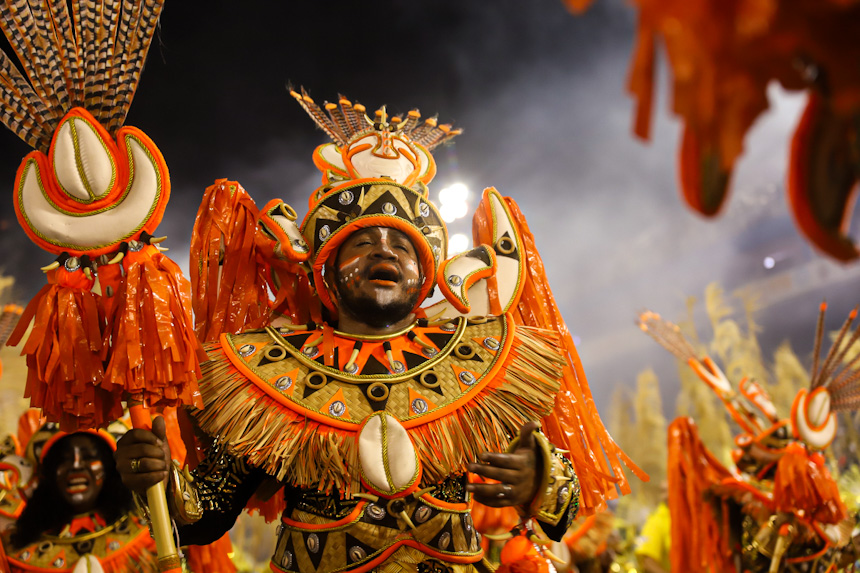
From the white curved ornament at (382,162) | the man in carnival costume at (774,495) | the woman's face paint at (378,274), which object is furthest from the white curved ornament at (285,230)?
the man in carnival costume at (774,495)

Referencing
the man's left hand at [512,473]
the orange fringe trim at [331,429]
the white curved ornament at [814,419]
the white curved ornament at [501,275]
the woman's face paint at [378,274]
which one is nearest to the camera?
the man's left hand at [512,473]

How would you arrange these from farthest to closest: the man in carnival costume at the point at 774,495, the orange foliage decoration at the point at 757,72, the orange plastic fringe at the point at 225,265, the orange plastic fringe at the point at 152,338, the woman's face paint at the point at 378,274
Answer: the man in carnival costume at the point at 774,495, the orange plastic fringe at the point at 225,265, the woman's face paint at the point at 378,274, the orange plastic fringe at the point at 152,338, the orange foliage decoration at the point at 757,72

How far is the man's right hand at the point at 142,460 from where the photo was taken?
1.46 m

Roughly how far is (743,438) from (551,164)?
95.3 inches

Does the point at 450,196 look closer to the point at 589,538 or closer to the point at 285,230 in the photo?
the point at 285,230

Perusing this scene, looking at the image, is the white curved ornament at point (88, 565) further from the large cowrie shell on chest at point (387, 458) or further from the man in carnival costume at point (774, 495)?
the man in carnival costume at point (774, 495)

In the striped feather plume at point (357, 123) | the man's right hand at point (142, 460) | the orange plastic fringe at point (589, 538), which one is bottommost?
the orange plastic fringe at point (589, 538)

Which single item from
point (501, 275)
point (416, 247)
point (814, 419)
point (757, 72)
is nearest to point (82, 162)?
point (416, 247)

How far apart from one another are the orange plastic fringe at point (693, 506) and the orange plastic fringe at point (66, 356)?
13.2ft

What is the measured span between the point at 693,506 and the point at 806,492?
72 centimetres

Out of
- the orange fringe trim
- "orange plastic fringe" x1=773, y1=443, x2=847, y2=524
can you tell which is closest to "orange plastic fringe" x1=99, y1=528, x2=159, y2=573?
the orange fringe trim

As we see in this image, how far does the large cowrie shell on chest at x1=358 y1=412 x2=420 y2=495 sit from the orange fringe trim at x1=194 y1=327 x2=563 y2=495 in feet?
0.15

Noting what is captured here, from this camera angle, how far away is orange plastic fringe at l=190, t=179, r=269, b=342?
2082mm

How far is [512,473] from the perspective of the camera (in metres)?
1.57
